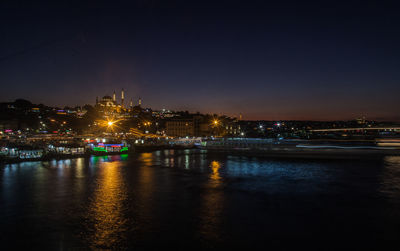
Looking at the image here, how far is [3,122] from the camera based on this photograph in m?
88.2

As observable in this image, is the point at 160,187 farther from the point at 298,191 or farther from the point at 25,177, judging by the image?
the point at 25,177

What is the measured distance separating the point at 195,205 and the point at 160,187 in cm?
487

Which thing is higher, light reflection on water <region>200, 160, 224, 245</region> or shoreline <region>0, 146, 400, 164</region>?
shoreline <region>0, 146, 400, 164</region>

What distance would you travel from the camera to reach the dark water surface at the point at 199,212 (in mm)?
9055

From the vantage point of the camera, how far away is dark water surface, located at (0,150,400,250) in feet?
29.7

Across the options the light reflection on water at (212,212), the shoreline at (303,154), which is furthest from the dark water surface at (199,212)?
the shoreline at (303,154)

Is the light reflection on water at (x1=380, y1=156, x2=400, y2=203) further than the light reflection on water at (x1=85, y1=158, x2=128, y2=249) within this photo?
Yes

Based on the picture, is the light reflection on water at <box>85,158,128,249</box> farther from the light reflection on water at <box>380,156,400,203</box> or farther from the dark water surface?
the light reflection on water at <box>380,156,400,203</box>

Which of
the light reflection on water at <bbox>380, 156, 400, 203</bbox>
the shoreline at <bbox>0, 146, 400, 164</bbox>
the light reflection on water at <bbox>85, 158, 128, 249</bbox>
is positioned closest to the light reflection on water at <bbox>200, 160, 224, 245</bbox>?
the light reflection on water at <bbox>85, 158, 128, 249</bbox>

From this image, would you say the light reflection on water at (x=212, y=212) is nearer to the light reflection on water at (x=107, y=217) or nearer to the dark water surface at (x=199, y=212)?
the dark water surface at (x=199, y=212)

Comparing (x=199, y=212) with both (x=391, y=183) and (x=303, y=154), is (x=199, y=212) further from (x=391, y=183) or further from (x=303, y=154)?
(x=303, y=154)

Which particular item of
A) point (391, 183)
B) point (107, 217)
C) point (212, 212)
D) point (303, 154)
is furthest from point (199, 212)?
point (303, 154)

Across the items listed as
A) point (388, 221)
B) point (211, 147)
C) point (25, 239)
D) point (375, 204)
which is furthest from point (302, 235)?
point (211, 147)

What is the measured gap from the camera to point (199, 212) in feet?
40.2
